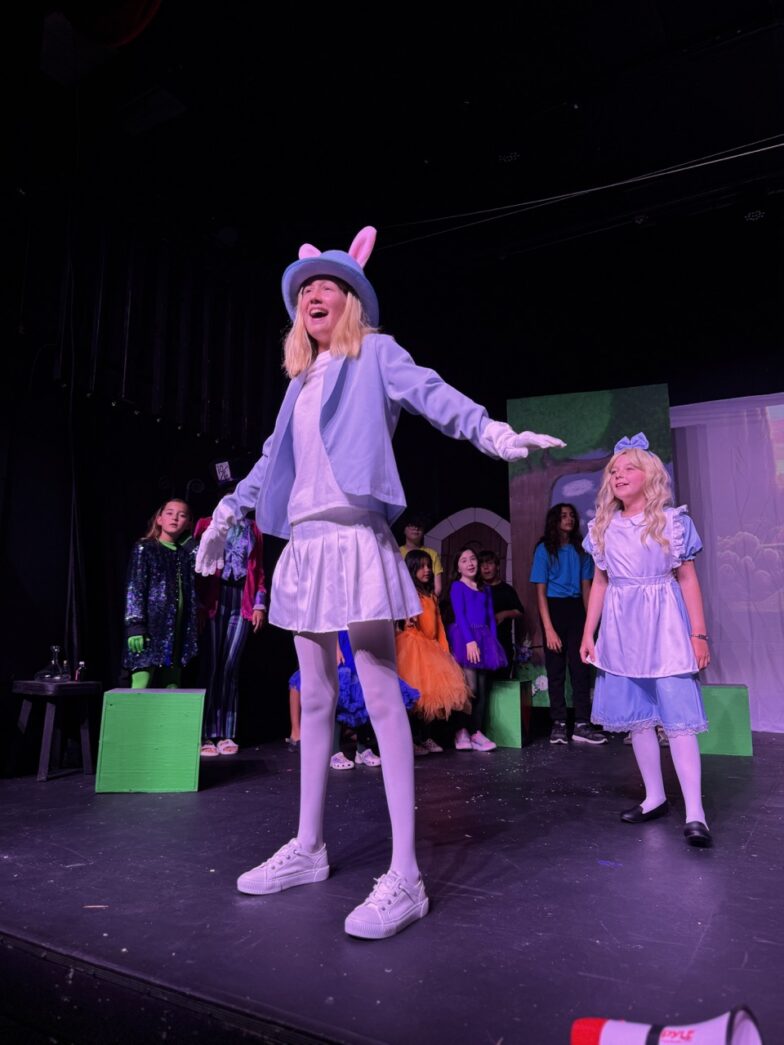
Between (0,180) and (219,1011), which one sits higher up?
(0,180)

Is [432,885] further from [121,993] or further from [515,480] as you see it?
[515,480]

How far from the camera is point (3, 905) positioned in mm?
1812

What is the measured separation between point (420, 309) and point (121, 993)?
21.3 feet

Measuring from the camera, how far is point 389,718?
1.90 metres

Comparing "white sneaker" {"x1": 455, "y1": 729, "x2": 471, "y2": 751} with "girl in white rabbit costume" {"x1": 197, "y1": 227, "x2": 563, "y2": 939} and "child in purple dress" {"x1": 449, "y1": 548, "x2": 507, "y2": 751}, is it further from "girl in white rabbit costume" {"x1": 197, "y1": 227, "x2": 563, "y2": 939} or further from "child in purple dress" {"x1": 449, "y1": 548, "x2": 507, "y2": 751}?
"girl in white rabbit costume" {"x1": 197, "y1": 227, "x2": 563, "y2": 939}

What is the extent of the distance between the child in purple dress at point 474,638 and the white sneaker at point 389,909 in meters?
3.26

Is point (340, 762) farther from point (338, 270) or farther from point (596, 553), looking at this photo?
point (338, 270)

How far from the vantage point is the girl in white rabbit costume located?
1879 mm

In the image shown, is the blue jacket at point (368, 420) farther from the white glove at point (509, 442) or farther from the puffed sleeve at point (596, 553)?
the puffed sleeve at point (596, 553)

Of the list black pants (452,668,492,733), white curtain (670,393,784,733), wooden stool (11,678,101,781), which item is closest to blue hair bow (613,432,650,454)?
black pants (452,668,492,733)

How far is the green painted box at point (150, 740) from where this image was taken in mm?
3387

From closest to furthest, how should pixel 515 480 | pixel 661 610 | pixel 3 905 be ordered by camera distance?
1. pixel 3 905
2. pixel 661 610
3. pixel 515 480

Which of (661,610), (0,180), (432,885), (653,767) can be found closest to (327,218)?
(0,180)

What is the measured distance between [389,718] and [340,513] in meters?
0.57
